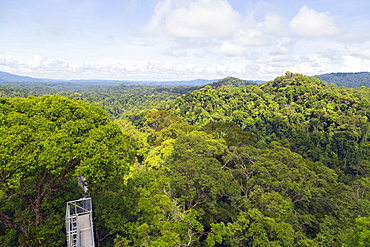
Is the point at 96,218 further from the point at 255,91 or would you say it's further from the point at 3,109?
the point at 255,91

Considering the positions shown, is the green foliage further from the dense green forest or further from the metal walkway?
the metal walkway

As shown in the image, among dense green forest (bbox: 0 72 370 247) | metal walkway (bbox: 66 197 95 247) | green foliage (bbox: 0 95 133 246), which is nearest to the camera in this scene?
green foliage (bbox: 0 95 133 246)

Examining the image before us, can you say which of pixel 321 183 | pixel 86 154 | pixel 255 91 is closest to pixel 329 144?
pixel 321 183

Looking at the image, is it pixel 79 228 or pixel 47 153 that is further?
pixel 79 228

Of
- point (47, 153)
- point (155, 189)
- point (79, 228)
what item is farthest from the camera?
point (155, 189)

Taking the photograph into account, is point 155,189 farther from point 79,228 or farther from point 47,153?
point 47,153

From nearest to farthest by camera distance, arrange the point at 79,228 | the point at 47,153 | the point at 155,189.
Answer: the point at 47,153
the point at 79,228
the point at 155,189

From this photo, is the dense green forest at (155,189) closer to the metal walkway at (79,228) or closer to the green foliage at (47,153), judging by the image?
the green foliage at (47,153)

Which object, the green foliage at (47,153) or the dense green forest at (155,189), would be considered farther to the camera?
the dense green forest at (155,189)

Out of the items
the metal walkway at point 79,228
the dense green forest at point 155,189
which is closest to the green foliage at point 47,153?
the dense green forest at point 155,189

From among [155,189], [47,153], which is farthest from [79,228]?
[155,189]

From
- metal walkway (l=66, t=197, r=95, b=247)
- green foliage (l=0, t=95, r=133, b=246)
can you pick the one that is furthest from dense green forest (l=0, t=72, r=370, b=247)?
metal walkway (l=66, t=197, r=95, b=247)
